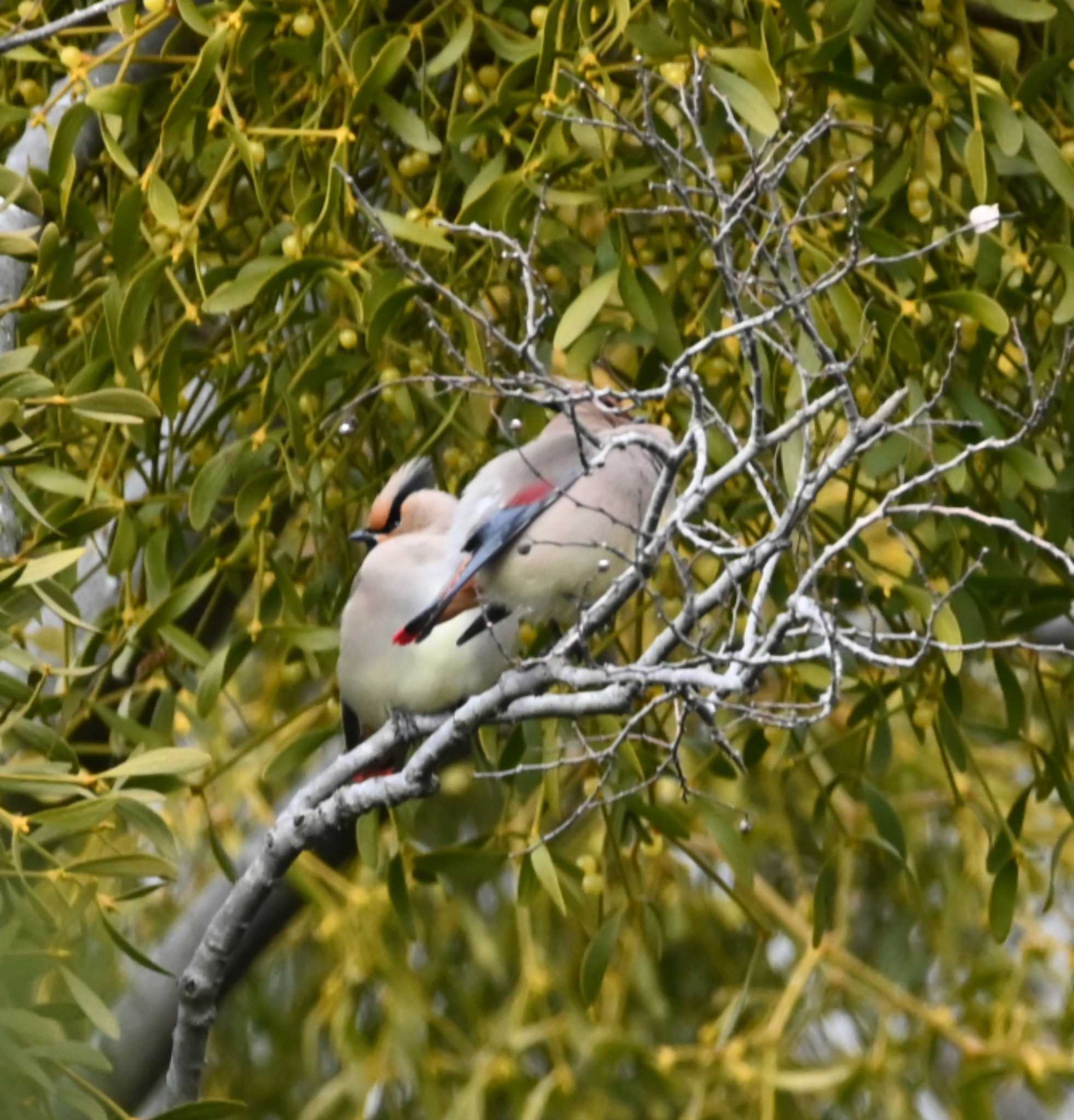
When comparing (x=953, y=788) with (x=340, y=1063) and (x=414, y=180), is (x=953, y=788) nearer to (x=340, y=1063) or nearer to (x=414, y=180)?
(x=414, y=180)

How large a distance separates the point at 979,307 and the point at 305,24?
535 millimetres

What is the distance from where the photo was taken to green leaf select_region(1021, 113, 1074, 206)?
153 cm

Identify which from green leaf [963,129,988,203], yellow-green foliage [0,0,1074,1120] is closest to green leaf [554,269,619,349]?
yellow-green foliage [0,0,1074,1120]

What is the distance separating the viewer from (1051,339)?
5.51ft

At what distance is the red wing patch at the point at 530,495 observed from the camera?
5.00ft

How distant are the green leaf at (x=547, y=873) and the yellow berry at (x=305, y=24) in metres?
0.62

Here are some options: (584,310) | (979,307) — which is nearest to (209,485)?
(584,310)

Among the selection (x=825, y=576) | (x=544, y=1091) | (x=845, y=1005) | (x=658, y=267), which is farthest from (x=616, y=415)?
(x=845, y=1005)

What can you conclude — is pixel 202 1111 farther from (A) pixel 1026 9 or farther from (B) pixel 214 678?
(A) pixel 1026 9

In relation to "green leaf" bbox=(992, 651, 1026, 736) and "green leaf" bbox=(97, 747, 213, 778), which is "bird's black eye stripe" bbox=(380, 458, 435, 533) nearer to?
"green leaf" bbox=(97, 747, 213, 778)

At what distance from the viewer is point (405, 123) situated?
1.59 meters

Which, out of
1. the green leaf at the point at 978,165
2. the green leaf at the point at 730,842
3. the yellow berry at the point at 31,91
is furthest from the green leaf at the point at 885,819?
the yellow berry at the point at 31,91

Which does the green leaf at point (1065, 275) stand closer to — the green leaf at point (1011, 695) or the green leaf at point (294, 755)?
the green leaf at point (1011, 695)

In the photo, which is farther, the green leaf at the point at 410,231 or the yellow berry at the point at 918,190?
the yellow berry at the point at 918,190
